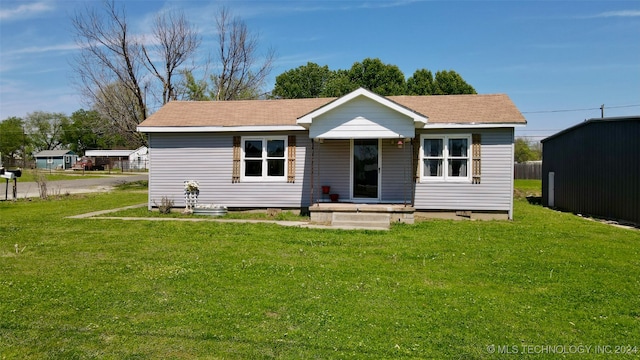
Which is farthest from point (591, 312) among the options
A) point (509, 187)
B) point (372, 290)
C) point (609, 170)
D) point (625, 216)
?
point (609, 170)

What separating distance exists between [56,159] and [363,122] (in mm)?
76906

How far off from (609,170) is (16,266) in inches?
642

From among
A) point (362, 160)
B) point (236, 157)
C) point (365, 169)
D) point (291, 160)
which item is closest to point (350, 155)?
point (362, 160)

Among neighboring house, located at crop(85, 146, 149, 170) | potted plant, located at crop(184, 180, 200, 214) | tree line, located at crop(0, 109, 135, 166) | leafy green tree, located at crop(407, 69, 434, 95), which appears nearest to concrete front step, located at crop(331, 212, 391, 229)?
potted plant, located at crop(184, 180, 200, 214)

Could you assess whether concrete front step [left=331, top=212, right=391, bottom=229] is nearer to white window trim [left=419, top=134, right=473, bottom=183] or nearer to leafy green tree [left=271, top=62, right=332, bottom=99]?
white window trim [left=419, top=134, right=473, bottom=183]

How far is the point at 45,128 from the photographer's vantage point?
274ft

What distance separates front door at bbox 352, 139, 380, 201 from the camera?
1298 cm

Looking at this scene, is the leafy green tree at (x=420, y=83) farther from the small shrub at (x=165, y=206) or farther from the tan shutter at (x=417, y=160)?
the small shrub at (x=165, y=206)

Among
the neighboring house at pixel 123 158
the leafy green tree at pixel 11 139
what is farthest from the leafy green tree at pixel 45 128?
the neighboring house at pixel 123 158

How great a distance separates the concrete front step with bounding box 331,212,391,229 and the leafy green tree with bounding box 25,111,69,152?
290 ft

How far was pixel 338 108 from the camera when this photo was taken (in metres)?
11.8

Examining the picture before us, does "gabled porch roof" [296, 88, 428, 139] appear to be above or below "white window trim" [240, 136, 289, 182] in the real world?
above

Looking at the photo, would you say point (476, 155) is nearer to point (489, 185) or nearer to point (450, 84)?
point (489, 185)

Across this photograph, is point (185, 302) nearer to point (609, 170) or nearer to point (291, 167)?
point (291, 167)
